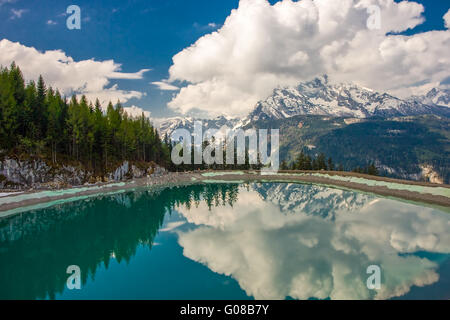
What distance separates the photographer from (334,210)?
4106 cm

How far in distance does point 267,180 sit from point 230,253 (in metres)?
74.4

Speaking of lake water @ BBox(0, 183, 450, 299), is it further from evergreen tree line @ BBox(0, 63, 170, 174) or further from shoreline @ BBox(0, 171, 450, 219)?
evergreen tree line @ BBox(0, 63, 170, 174)

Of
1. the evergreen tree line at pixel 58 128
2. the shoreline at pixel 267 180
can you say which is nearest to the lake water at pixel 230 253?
the shoreline at pixel 267 180

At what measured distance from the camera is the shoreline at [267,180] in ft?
149

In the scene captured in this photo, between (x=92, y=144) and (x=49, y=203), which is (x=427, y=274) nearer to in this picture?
(x=49, y=203)

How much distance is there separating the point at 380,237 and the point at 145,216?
1255 inches

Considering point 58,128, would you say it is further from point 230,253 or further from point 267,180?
point 267,180

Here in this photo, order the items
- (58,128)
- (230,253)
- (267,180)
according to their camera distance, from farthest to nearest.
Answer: (267,180) → (58,128) → (230,253)

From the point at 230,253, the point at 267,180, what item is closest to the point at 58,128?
the point at 230,253

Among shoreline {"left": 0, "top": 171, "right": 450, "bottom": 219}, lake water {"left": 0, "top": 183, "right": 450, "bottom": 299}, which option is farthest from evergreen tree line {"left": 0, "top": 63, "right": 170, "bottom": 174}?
lake water {"left": 0, "top": 183, "right": 450, "bottom": 299}

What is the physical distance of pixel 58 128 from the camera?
6512 cm

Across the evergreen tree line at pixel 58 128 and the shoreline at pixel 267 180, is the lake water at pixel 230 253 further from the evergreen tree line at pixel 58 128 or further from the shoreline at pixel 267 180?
the evergreen tree line at pixel 58 128

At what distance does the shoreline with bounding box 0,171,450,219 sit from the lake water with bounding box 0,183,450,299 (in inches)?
245
